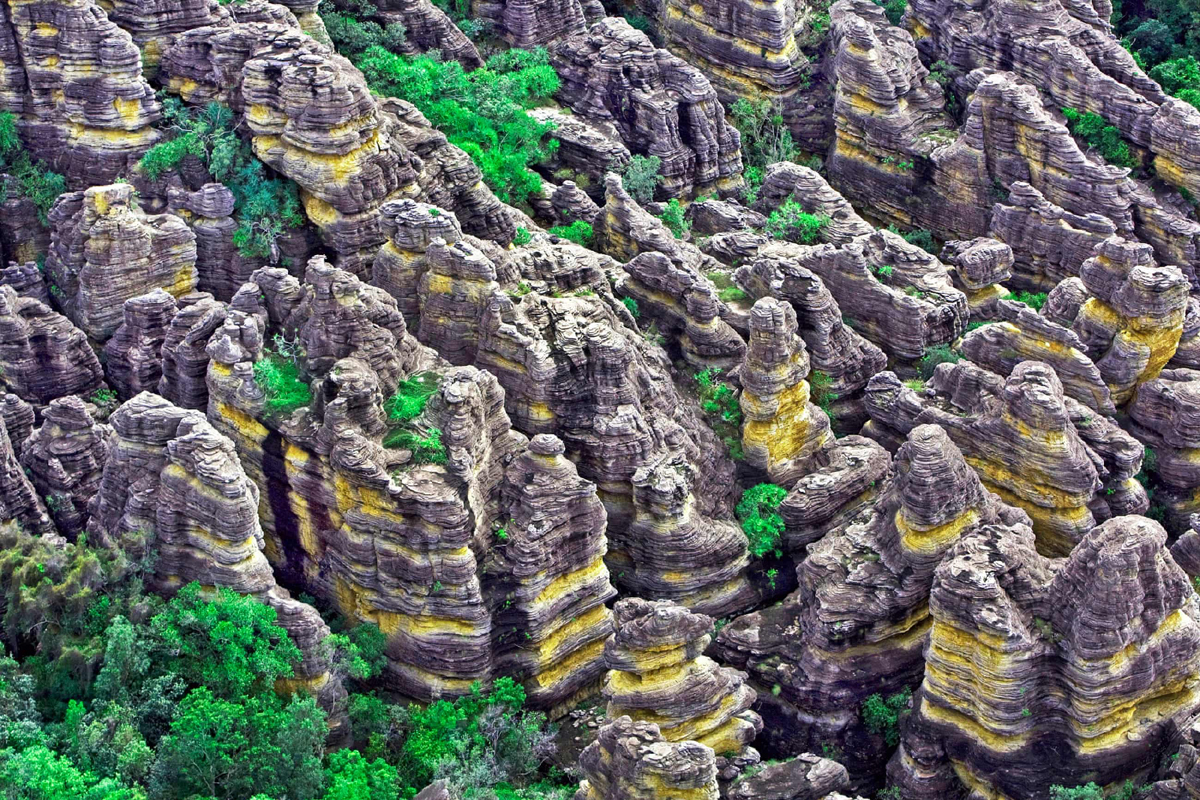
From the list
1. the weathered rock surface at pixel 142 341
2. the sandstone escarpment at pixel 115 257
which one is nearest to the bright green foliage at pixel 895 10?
the sandstone escarpment at pixel 115 257

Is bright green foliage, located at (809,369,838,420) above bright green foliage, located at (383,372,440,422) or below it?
below

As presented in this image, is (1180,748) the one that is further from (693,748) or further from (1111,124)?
(1111,124)

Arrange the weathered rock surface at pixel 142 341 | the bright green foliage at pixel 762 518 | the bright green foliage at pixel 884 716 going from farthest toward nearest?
the bright green foliage at pixel 762 518 → the weathered rock surface at pixel 142 341 → the bright green foliage at pixel 884 716

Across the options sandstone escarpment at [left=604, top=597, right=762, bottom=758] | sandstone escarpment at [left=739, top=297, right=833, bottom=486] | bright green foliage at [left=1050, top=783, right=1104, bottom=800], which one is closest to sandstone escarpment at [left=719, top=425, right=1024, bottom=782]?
sandstone escarpment at [left=604, top=597, right=762, bottom=758]

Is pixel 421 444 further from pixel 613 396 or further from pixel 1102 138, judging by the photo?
pixel 1102 138

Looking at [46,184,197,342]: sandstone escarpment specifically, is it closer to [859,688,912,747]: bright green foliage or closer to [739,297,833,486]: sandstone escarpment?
[739,297,833,486]: sandstone escarpment

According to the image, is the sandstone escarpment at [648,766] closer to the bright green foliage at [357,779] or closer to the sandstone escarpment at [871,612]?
the bright green foliage at [357,779]
